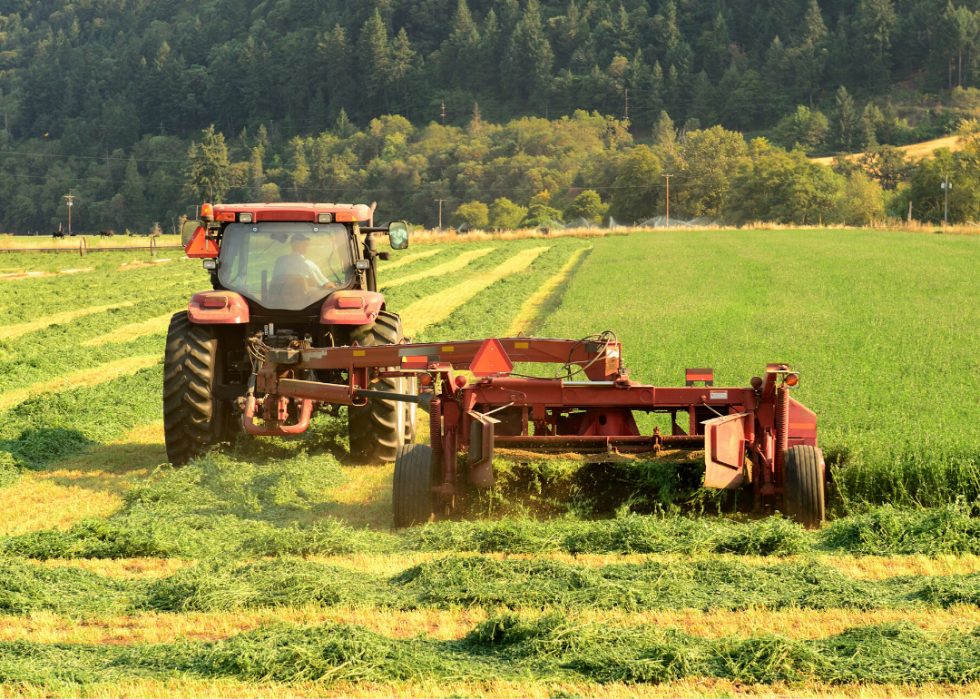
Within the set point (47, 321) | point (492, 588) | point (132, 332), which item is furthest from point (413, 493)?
point (47, 321)

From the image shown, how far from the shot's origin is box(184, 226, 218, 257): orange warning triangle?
36.0ft

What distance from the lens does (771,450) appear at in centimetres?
814

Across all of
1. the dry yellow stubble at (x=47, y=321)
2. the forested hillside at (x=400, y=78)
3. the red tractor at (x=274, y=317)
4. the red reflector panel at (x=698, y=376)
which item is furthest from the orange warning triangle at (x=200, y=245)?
the forested hillside at (x=400, y=78)

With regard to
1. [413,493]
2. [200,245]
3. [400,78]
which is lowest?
[413,493]

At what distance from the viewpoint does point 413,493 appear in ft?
26.6

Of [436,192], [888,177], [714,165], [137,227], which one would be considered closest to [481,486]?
[714,165]

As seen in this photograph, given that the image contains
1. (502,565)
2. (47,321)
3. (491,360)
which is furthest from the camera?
(47,321)

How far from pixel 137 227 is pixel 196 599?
12235 cm

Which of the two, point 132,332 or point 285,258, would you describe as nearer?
point 285,258

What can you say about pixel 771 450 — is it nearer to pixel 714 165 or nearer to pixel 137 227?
pixel 714 165

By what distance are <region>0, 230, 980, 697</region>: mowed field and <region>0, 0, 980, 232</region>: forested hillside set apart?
108 metres

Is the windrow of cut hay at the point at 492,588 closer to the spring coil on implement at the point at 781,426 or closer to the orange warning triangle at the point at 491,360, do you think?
the spring coil on implement at the point at 781,426

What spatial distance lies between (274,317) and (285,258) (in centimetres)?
61

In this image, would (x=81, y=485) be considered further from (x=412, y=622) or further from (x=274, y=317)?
(x=412, y=622)
